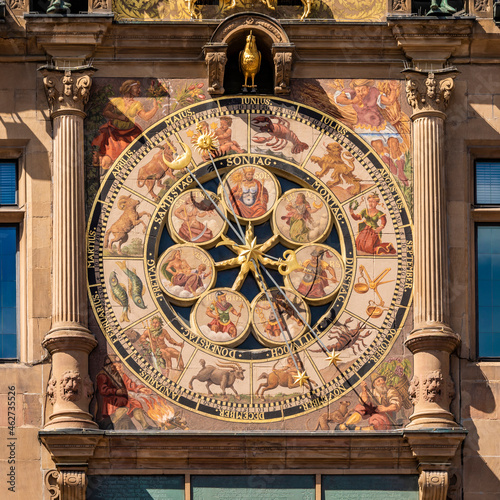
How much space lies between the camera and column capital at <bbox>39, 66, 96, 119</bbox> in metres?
25.7

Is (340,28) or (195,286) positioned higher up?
(340,28)

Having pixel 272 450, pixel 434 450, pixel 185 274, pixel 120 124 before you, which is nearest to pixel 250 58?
pixel 120 124

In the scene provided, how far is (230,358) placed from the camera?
82.5ft

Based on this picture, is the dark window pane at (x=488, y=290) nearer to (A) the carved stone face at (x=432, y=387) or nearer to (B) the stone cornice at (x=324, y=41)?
Answer: (A) the carved stone face at (x=432, y=387)

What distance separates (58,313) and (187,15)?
369 centimetres

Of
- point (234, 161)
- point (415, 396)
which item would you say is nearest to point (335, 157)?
point (234, 161)

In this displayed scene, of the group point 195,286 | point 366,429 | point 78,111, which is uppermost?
point 78,111

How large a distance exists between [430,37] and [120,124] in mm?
3519

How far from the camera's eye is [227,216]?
25672 millimetres

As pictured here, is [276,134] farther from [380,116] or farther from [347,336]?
[347,336]

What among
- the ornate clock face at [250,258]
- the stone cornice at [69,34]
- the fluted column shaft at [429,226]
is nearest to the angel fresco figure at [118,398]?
the ornate clock face at [250,258]

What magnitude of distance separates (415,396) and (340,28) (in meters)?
4.18

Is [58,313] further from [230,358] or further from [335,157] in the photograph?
[335,157]

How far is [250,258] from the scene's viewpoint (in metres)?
25.5
